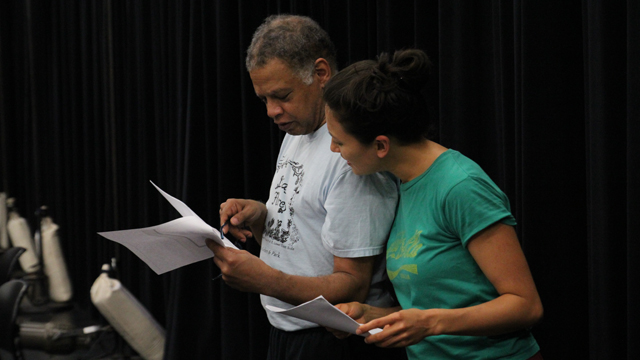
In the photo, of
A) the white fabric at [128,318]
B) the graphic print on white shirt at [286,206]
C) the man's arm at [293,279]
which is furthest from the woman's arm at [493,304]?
the white fabric at [128,318]

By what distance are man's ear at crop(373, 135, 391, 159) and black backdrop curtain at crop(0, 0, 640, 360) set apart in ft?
1.81

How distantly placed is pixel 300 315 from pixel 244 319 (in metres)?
1.78

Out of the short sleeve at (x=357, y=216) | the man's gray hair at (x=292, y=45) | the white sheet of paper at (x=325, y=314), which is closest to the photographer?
the white sheet of paper at (x=325, y=314)

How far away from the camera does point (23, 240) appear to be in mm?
3955

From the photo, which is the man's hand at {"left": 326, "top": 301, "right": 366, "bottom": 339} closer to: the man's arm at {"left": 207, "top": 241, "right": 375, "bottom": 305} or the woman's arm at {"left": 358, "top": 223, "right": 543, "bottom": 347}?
the man's arm at {"left": 207, "top": 241, "right": 375, "bottom": 305}

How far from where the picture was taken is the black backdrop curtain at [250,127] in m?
1.43

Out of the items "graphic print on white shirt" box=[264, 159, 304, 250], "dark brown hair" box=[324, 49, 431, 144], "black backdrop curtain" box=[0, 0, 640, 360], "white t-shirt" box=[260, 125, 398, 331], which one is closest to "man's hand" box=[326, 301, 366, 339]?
"white t-shirt" box=[260, 125, 398, 331]

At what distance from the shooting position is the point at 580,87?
1.54m

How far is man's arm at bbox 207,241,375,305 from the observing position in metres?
1.27

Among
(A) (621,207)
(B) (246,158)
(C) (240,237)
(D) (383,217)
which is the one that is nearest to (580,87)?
(A) (621,207)

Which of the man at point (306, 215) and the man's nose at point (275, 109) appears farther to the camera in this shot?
the man's nose at point (275, 109)

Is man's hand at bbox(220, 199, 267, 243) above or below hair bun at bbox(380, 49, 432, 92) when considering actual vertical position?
below

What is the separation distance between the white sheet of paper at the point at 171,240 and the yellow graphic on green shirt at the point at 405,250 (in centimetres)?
37

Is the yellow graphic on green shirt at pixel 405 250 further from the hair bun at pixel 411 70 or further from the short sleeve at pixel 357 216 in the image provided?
the hair bun at pixel 411 70
